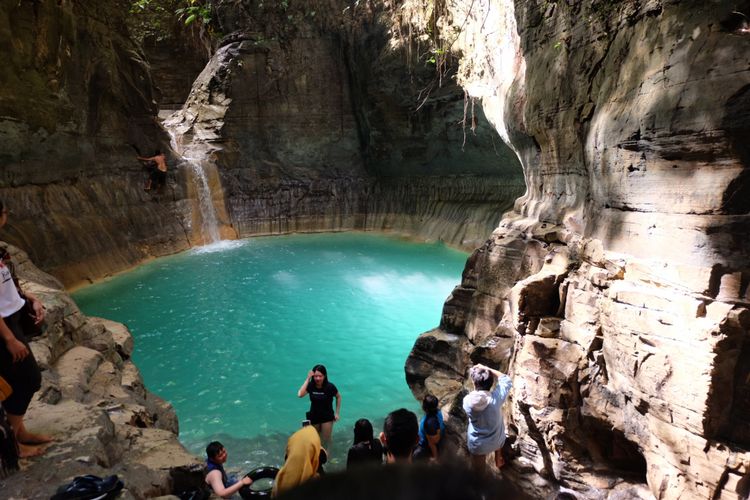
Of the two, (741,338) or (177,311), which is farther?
(177,311)

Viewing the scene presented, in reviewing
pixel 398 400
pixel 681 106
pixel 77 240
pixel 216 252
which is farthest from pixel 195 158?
pixel 681 106

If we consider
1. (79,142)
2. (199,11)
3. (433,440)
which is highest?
(199,11)

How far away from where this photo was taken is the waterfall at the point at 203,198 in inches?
523

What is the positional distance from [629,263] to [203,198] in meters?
12.4

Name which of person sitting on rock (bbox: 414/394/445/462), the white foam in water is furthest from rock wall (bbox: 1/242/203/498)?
the white foam in water

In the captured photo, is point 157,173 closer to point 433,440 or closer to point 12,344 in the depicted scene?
point 12,344

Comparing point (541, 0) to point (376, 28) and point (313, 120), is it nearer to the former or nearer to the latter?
point (376, 28)

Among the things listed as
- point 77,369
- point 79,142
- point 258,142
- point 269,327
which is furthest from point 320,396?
point 258,142

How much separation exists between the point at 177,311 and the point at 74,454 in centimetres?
587

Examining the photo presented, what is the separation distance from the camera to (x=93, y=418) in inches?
131

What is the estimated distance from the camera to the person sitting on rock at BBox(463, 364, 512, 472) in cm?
352

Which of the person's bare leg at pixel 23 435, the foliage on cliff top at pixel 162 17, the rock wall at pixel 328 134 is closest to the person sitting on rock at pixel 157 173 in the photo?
the rock wall at pixel 328 134

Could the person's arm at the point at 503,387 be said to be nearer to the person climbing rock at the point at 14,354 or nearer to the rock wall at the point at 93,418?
the rock wall at the point at 93,418

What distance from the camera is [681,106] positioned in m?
2.82
